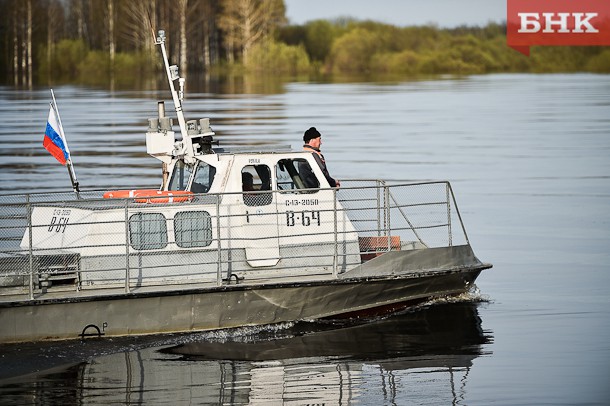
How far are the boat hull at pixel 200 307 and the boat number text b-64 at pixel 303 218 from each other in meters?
0.88

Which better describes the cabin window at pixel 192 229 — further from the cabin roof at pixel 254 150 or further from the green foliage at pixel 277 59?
the green foliage at pixel 277 59

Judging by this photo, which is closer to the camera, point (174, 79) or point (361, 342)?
point (361, 342)

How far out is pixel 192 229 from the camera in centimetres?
1627

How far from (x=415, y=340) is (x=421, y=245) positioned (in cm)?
200

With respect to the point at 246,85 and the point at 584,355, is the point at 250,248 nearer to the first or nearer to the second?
the point at 584,355

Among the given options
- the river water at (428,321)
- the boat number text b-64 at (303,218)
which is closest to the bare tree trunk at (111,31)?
the river water at (428,321)

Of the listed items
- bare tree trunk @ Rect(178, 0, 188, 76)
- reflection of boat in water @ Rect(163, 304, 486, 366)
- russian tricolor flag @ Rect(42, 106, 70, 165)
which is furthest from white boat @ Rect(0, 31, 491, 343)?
bare tree trunk @ Rect(178, 0, 188, 76)

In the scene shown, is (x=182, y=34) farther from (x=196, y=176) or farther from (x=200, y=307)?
(x=200, y=307)

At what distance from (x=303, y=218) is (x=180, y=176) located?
1905mm

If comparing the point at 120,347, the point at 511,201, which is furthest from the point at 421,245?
the point at 511,201

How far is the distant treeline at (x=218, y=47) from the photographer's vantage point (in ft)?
362
